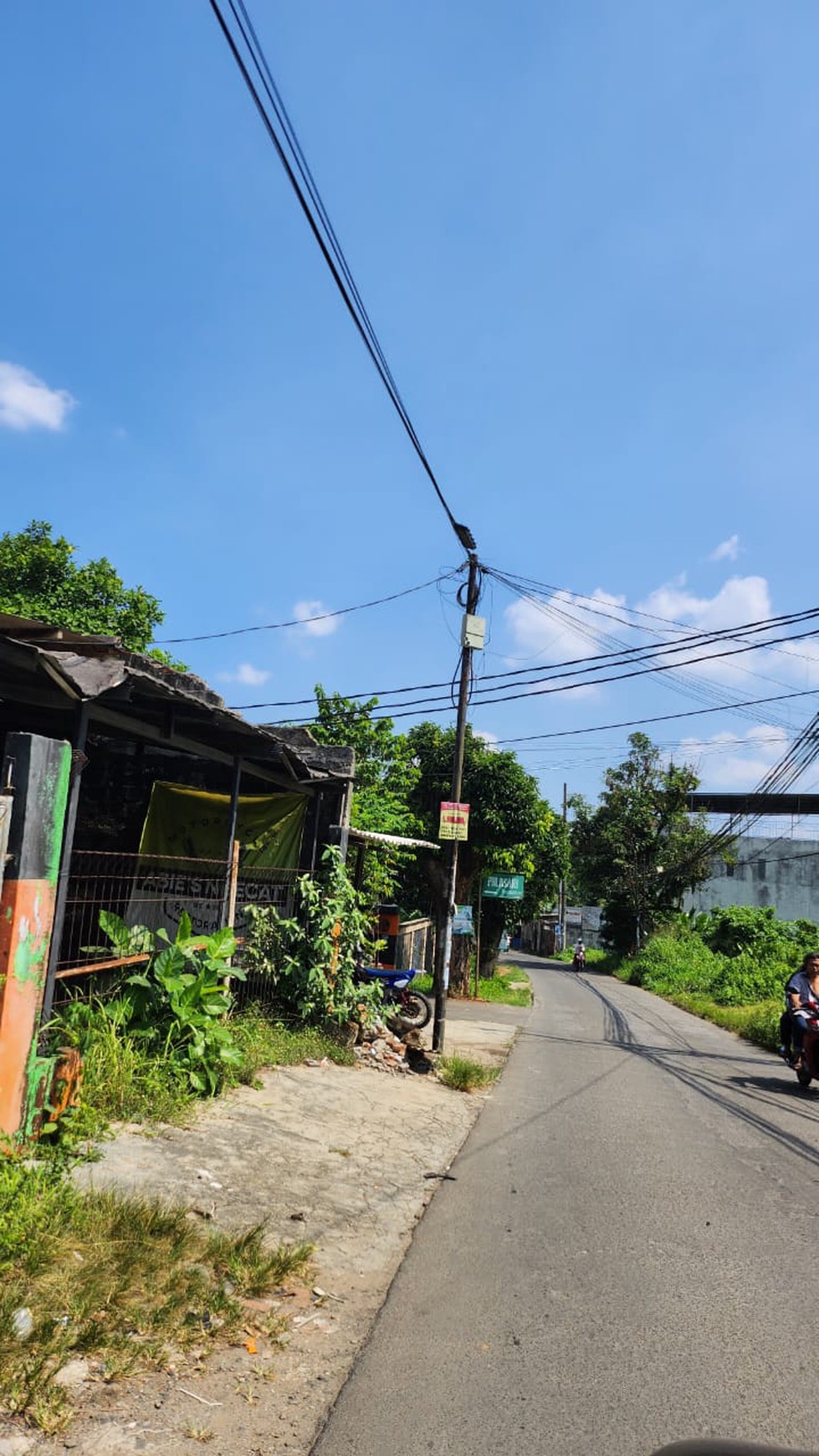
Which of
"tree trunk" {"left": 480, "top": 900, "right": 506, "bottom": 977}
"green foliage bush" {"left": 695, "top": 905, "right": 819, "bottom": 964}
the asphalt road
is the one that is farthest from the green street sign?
the asphalt road

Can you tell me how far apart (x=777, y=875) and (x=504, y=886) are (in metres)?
34.8

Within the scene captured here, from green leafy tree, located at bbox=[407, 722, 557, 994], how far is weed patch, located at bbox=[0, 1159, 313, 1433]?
1731 centimetres

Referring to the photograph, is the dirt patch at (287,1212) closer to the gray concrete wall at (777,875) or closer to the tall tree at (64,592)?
the tall tree at (64,592)

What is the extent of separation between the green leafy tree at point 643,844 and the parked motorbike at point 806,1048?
103 ft

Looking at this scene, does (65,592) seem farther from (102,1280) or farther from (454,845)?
(102,1280)

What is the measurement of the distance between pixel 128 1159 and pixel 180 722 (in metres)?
4.28

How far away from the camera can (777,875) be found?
1998 inches

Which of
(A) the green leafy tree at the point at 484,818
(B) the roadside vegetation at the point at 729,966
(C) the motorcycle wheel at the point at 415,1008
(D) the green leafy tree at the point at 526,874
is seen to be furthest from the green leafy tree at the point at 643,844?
(C) the motorcycle wheel at the point at 415,1008

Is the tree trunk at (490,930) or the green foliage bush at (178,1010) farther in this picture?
the tree trunk at (490,930)

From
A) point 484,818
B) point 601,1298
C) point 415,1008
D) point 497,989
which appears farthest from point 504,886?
point 601,1298

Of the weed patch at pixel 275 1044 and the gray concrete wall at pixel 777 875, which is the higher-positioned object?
the gray concrete wall at pixel 777 875

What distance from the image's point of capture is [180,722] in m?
8.54

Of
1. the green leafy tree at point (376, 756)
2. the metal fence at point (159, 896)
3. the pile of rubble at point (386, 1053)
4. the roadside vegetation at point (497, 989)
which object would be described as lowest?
the roadside vegetation at point (497, 989)

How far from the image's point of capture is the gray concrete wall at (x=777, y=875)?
49.3 m
